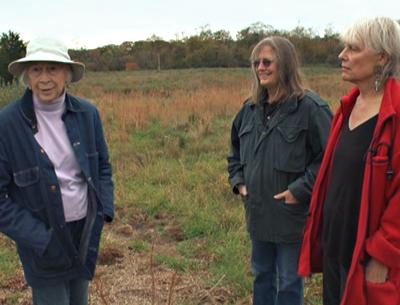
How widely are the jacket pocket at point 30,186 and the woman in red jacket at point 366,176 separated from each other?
1375 mm

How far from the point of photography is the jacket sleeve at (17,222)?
2301mm

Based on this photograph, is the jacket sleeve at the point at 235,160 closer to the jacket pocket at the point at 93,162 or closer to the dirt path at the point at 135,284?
the dirt path at the point at 135,284

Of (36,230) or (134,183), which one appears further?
(134,183)

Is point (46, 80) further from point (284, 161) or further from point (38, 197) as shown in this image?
point (284, 161)

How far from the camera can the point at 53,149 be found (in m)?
2.41

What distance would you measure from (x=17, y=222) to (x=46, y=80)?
68cm

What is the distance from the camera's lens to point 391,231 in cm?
202

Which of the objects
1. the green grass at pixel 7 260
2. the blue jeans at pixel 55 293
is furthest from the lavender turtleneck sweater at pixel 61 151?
the green grass at pixel 7 260

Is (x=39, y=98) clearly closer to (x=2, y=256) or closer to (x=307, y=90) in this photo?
(x=307, y=90)

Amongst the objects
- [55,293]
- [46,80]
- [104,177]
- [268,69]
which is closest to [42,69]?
[46,80]

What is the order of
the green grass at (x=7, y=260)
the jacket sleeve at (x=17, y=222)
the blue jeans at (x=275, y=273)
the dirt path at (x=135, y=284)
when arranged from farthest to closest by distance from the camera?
1. the green grass at (x=7, y=260)
2. the dirt path at (x=135, y=284)
3. the blue jeans at (x=275, y=273)
4. the jacket sleeve at (x=17, y=222)

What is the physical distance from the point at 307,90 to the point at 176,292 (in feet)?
6.40

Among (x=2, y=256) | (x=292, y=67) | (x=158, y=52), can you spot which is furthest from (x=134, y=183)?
(x=158, y=52)

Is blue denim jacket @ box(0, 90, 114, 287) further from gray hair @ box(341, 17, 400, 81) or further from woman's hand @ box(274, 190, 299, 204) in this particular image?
gray hair @ box(341, 17, 400, 81)
